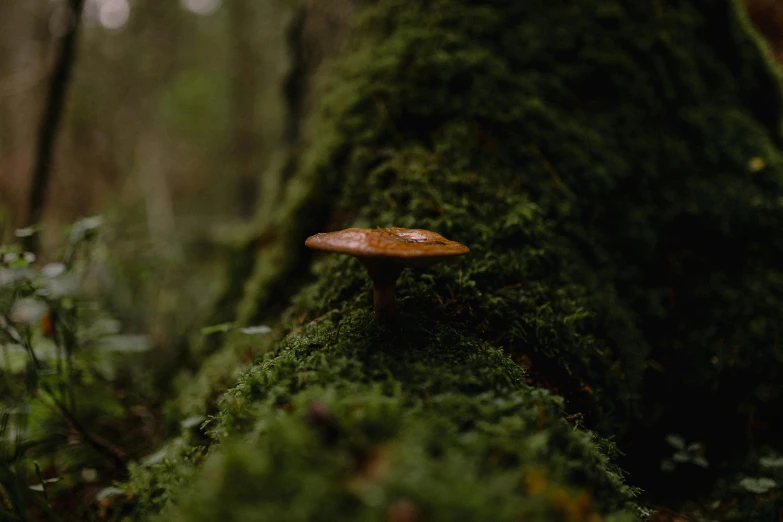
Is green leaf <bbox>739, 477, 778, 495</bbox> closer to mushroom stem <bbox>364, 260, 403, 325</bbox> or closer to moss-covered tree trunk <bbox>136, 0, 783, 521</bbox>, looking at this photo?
moss-covered tree trunk <bbox>136, 0, 783, 521</bbox>

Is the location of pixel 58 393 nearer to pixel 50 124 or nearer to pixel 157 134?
pixel 50 124

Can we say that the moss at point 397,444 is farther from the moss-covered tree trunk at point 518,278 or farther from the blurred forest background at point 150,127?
the blurred forest background at point 150,127

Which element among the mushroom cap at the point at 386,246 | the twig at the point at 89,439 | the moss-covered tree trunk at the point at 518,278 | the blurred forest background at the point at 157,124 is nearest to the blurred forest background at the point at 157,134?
the blurred forest background at the point at 157,124

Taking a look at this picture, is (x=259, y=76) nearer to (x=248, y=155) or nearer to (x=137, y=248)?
(x=248, y=155)

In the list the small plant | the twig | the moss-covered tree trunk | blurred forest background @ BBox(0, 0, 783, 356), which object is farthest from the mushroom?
blurred forest background @ BBox(0, 0, 783, 356)

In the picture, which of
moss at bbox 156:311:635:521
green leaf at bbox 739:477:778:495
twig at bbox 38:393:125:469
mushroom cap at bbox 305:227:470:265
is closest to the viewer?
moss at bbox 156:311:635:521

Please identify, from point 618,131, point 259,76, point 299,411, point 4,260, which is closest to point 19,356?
point 4,260

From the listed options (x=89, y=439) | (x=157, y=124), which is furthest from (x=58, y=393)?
(x=157, y=124)
